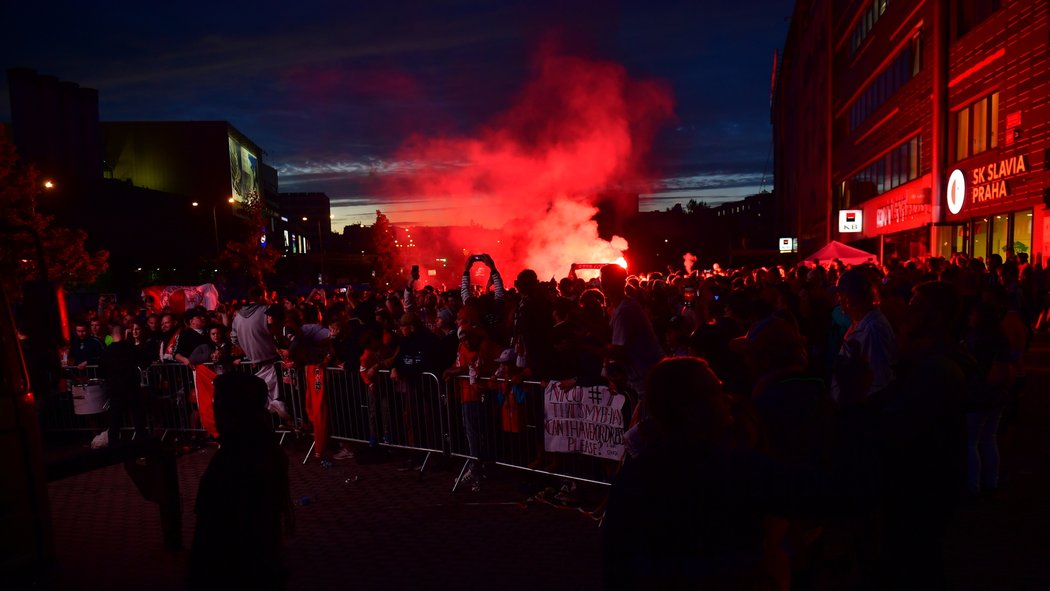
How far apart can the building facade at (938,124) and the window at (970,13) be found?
0.11 feet

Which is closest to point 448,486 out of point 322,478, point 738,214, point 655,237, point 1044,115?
point 322,478

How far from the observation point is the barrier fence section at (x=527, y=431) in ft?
22.0

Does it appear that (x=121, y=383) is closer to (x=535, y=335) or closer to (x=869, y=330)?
(x=535, y=335)

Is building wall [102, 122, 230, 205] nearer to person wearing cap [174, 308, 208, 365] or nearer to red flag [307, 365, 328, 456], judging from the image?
person wearing cap [174, 308, 208, 365]

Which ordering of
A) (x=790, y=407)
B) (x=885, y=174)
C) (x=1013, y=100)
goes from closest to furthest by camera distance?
(x=790, y=407) < (x=1013, y=100) < (x=885, y=174)

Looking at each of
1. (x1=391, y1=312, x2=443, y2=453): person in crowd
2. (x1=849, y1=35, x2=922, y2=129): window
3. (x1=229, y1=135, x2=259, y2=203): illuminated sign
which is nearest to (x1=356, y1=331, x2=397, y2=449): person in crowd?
(x1=391, y1=312, x2=443, y2=453): person in crowd

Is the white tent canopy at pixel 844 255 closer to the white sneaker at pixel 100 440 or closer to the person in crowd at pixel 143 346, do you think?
the person in crowd at pixel 143 346

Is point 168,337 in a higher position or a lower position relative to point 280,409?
higher

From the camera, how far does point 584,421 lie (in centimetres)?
686

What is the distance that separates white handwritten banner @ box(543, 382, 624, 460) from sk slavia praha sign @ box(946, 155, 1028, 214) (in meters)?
16.0

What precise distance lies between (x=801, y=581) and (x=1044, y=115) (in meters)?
17.0

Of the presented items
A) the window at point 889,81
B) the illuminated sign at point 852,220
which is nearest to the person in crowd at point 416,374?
the window at point 889,81

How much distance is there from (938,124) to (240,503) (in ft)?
84.1

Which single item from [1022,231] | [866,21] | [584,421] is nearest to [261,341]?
[584,421]
